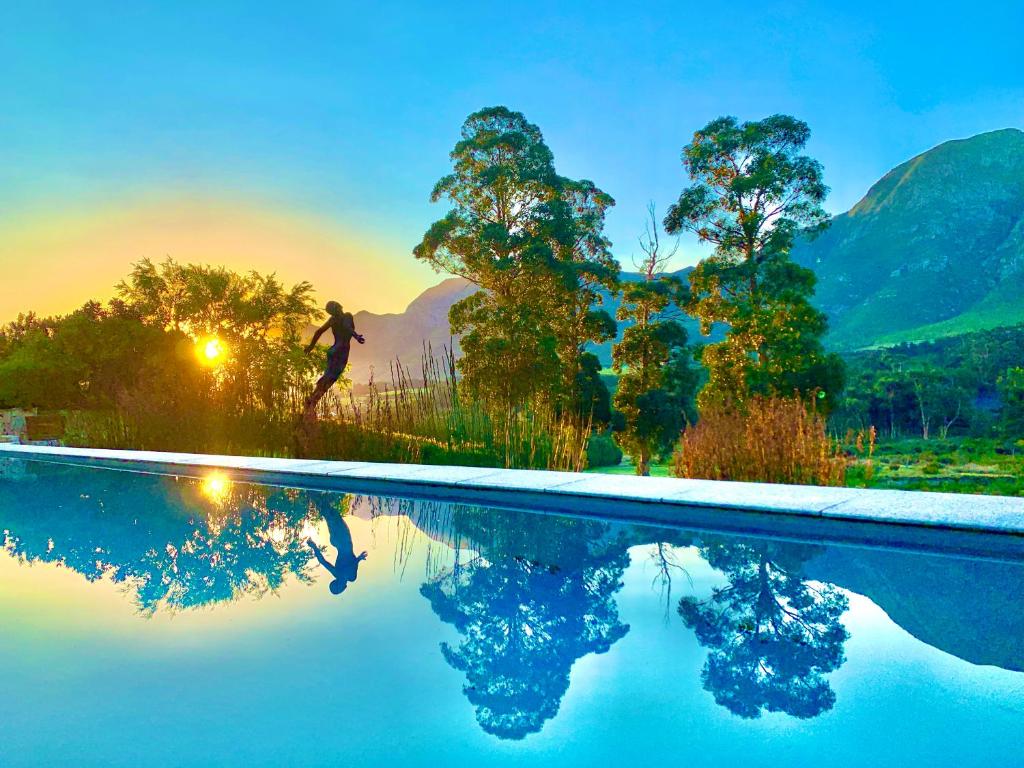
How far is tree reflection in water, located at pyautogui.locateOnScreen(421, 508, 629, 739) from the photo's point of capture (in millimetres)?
2070

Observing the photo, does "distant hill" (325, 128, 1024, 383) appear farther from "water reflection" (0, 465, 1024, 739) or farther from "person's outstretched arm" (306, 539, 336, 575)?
"person's outstretched arm" (306, 539, 336, 575)

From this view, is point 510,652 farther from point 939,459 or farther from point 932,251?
point 932,251

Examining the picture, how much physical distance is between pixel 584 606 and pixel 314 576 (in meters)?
1.33

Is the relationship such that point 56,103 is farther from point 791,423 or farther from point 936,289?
point 936,289

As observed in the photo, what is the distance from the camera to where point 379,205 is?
14.5m

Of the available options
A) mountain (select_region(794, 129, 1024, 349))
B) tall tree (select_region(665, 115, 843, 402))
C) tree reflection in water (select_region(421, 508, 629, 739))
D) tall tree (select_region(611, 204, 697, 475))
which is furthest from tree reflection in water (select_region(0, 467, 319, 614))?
mountain (select_region(794, 129, 1024, 349))

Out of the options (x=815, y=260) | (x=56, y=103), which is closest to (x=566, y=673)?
(x=56, y=103)

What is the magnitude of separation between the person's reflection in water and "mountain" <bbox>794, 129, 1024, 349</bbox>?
137ft

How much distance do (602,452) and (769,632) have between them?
19153 mm

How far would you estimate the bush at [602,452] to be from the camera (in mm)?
20844

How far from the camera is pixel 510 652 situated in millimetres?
2375

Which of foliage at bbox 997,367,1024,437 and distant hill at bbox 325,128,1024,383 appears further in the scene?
distant hill at bbox 325,128,1024,383

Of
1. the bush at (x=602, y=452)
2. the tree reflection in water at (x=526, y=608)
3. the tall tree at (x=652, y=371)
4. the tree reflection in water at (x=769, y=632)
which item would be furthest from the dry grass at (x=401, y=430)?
the bush at (x=602, y=452)

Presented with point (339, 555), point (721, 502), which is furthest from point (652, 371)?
point (339, 555)
